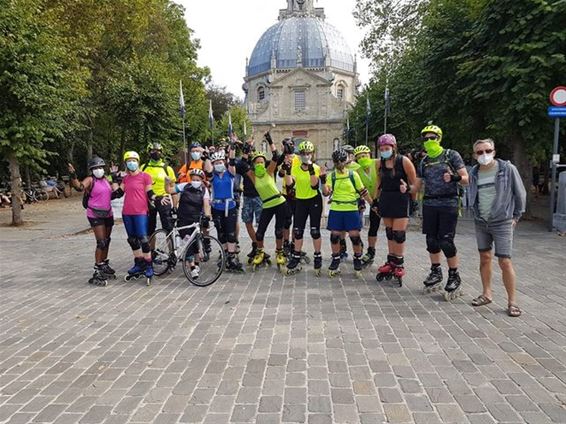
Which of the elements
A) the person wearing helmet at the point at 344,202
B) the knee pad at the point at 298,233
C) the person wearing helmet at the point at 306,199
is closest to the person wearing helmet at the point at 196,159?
the person wearing helmet at the point at 306,199

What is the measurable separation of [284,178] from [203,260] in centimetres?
191

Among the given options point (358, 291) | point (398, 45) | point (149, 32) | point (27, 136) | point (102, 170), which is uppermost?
point (149, 32)

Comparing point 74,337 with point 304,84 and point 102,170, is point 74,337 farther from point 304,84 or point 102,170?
point 304,84

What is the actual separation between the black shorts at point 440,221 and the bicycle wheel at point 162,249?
12.9ft

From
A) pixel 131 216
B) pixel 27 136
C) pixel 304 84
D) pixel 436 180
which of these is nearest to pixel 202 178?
pixel 131 216

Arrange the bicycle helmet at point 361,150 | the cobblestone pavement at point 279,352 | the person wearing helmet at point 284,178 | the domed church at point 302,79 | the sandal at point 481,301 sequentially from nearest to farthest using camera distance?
the cobblestone pavement at point 279,352, the sandal at point 481,301, the person wearing helmet at point 284,178, the bicycle helmet at point 361,150, the domed church at point 302,79

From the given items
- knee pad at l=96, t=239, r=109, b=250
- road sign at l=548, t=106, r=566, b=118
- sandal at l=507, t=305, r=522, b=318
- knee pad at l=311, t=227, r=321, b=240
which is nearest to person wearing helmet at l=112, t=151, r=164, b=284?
knee pad at l=96, t=239, r=109, b=250

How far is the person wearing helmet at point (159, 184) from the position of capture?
25.3ft

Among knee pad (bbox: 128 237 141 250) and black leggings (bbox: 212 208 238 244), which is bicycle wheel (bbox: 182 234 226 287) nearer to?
black leggings (bbox: 212 208 238 244)

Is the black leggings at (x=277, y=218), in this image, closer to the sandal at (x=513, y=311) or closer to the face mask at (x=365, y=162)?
the face mask at (x=365, y=162)

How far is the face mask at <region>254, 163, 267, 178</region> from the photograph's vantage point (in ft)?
25.5

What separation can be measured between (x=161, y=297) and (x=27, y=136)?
35.1 feet

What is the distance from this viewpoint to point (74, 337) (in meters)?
5.04

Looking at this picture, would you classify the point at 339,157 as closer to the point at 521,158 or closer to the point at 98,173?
the point at 98,173
